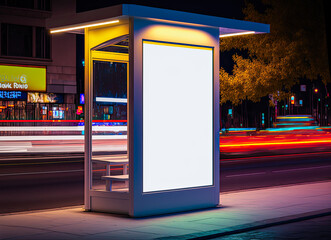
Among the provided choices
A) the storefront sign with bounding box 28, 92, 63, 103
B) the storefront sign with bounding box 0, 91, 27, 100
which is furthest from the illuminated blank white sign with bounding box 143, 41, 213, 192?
the storefront sign with bounding box 28, 92, 63, 103

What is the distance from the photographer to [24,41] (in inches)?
1640

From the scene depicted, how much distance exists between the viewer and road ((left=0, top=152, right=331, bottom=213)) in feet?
44.7

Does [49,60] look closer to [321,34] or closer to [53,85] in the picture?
[53,85]

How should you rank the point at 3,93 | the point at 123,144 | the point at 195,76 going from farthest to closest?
the point at 3,93 < the point at 123,144 < the point at 195,76

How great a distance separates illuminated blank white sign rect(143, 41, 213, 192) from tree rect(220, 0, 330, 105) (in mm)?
14184

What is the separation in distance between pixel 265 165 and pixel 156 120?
1390 cm

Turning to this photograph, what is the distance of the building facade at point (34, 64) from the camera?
4091 centimetres

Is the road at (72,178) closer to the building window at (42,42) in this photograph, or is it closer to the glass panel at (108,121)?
the glass panel at (108,121)

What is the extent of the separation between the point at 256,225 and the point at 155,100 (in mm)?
2928

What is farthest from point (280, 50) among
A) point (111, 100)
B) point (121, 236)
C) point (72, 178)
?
point (121, 236)

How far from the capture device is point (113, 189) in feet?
38.6

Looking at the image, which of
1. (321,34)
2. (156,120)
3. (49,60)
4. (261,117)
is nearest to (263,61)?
(321,34)

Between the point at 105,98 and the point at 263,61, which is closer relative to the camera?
the point at 105,98

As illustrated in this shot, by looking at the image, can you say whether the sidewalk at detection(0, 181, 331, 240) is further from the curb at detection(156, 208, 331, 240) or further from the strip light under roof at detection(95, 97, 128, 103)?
the strip light under roof at detection(95, 97, 128, 103)
